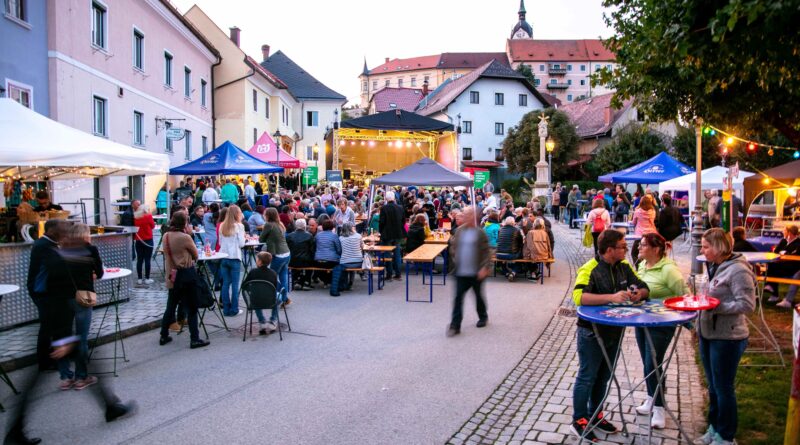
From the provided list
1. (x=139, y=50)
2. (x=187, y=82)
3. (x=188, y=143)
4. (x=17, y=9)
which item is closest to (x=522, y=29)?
(x=187, y=82)

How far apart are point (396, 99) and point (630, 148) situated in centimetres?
4121

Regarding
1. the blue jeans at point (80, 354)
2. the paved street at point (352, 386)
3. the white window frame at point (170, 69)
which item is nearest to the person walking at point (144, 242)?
the paved street at point (352, 386)

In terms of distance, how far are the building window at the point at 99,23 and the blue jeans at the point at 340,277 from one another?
41.2ft

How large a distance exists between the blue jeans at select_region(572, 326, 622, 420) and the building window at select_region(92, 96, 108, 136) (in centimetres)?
1819

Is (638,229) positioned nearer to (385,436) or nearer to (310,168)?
(385,436)

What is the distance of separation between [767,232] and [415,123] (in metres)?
13.3

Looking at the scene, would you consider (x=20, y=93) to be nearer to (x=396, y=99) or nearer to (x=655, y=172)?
(x=655, y=172)

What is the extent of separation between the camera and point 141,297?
10.8 meters

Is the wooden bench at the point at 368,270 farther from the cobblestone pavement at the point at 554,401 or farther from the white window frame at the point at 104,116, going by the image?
the white window frame at the point at 104,116

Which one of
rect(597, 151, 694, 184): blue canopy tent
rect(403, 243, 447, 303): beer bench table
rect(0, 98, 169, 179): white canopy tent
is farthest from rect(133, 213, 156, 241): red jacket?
rect(597, 151, 694, 184): blue canopy tent

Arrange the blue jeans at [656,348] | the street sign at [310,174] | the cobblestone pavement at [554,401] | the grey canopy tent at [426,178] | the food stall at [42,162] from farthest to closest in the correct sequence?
the street sign at [310,174] → the grey canopy tent at [426,178] → the food stall at [42,162] → the cobblestone pavement at [554,401] → the blue jeans at [656,348]

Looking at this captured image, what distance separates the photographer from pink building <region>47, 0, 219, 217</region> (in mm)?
17031

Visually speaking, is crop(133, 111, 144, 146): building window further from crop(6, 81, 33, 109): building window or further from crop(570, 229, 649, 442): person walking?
crop(570, 229, 649, 442): person walking

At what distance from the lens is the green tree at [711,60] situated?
16.7 ft
